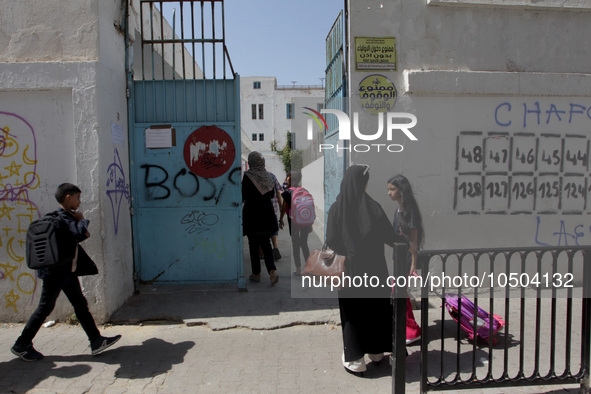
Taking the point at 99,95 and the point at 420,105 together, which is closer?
the point at 99,95

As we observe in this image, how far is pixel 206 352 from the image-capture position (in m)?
3.94

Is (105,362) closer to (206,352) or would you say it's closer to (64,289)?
(64,289)

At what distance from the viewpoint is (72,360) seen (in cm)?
377

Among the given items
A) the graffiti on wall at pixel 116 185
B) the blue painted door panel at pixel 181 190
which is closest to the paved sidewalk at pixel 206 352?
the blue painted door panel at pixel 181 190

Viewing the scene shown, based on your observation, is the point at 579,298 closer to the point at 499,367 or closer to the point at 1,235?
the point at 499,367

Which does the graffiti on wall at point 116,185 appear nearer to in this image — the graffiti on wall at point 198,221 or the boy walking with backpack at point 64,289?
the graffiti on wall at point 198,221

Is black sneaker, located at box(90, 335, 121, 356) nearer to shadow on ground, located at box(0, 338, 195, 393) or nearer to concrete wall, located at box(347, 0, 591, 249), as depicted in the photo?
shadow on ground, located at box(0, 338, 195, 393)

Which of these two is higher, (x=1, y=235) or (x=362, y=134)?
(x=362, y=134)

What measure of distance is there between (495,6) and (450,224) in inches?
105

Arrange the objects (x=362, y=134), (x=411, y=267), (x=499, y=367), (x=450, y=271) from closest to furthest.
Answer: (x=499, y=367), (x=411, y=267), (x=362, y=134), (x=450, y=271)

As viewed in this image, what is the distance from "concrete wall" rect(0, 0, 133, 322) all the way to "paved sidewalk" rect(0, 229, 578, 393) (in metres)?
0.58

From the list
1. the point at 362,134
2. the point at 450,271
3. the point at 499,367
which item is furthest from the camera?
the point at 450,271

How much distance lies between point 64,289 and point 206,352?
1.36 metres

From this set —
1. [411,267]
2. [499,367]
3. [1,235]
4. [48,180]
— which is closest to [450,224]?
[411,267]
